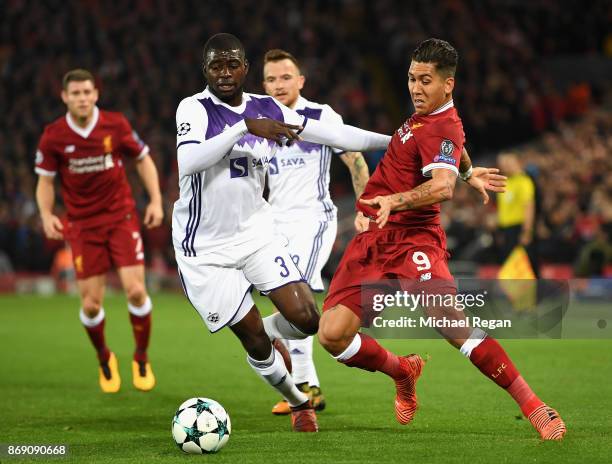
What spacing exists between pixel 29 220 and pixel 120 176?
13.4 meters

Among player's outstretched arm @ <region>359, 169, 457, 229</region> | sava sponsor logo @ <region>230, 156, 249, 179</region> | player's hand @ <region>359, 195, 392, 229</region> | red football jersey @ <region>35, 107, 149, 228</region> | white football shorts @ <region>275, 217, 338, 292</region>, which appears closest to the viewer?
player's hand @ <region>359, 195, 392, 229</region>

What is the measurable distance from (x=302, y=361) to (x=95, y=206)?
2.52m

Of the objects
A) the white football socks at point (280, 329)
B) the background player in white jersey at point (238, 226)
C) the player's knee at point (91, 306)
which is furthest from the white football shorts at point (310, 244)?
the player's knee at point (91, 306)

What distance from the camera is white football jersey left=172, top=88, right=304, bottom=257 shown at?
6.59 metres

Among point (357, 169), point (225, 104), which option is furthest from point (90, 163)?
point (225, 104)

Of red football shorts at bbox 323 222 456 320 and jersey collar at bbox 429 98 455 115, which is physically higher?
jersey collar at bbox 429 98 455 115

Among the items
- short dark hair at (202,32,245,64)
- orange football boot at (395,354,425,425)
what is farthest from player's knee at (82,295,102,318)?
orange football boot at (395,354,425,425)

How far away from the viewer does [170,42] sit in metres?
26.2

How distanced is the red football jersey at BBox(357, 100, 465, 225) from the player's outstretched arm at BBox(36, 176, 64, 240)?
3579 millimetres

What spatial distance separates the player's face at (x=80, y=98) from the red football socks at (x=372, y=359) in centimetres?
386

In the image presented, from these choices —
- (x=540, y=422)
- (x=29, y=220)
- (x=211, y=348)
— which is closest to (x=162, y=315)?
(x=211, y=348)

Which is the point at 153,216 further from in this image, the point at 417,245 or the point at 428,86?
the point at 428,86

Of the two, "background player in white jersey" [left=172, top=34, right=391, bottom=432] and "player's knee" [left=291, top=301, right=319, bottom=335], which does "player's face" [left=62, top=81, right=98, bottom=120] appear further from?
"player's knee" [left=291, top=301, right=319, bottom=335]

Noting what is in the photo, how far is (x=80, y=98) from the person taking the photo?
9156 millimetres
